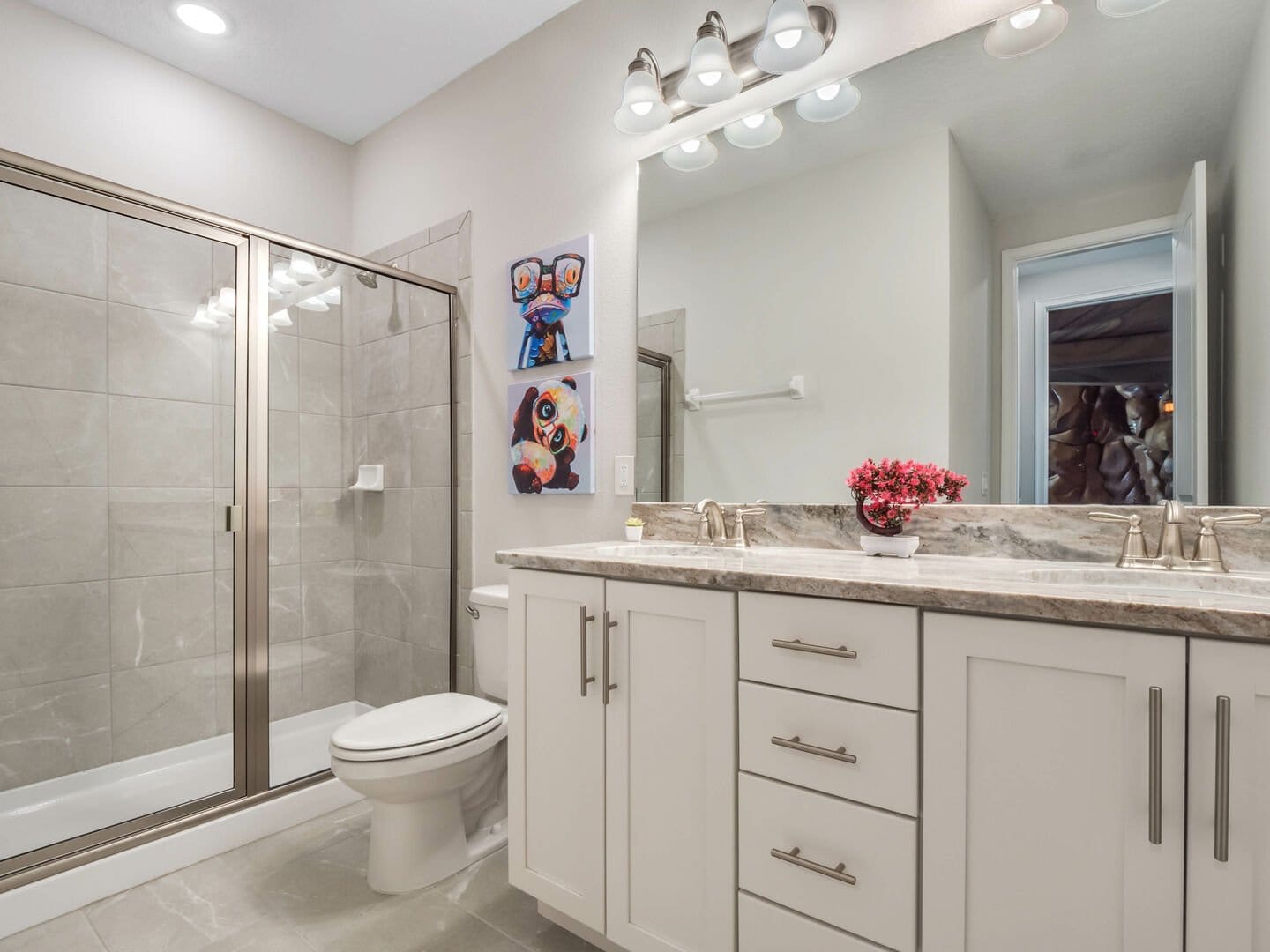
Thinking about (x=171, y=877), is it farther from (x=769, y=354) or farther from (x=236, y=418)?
(x=769, y=354)

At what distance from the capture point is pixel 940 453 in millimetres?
1481

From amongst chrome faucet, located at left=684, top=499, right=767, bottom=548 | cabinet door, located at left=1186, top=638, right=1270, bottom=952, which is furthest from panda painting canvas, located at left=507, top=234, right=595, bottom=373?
cabinet door, located at left=1186, top=638, right=1270, bottom=952

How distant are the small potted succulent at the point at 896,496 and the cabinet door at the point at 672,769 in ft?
1.47

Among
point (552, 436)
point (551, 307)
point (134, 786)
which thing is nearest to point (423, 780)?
point (134, 786)

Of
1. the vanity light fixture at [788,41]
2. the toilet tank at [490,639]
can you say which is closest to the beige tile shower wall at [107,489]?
the toilet tank at [490,639]

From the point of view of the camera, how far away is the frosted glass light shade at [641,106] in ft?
5.91

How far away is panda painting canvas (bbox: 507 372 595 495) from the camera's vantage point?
2.09m

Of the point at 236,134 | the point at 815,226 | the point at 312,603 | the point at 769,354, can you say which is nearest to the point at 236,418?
the point at 312,603

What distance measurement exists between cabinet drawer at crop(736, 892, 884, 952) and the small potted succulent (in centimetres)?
72

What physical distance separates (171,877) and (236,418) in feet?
4.24

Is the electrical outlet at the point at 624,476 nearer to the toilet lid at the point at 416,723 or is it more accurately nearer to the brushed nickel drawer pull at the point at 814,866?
the toilet lid at the point at 416,723

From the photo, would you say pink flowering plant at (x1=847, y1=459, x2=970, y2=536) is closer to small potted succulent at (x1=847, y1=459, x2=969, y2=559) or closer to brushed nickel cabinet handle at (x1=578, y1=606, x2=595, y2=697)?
small potted succulent at (x1=847, y1=459, x2=969, y2=559)

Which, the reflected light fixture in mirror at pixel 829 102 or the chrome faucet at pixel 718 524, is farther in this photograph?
the chrome faucet at pixel 718 524

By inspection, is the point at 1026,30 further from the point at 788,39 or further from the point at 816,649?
the point at 816,649
